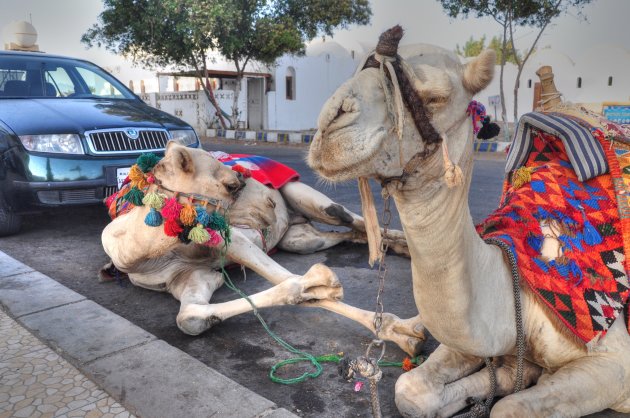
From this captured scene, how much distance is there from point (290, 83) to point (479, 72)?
2780cm

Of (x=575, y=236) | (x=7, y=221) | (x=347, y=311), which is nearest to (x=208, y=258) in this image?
(x=347, y=311)

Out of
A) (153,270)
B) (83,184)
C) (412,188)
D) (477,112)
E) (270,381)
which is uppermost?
(477,112)

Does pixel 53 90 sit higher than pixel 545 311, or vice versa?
pixel 53 90

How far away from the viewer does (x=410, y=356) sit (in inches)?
126

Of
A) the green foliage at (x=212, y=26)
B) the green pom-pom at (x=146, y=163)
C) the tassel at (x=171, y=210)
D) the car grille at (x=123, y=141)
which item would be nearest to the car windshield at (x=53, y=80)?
the car grille at (x=123, y=141)

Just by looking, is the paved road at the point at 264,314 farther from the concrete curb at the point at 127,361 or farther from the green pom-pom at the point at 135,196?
the green pom-pom at the point at 135,196

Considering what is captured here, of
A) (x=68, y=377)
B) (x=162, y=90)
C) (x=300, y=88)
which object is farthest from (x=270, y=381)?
(x=162, y=90)

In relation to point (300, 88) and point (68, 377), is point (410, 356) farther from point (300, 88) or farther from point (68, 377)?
point (300, 88)

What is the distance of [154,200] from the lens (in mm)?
3311

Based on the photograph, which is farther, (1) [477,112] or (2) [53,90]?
(2) [53,90]

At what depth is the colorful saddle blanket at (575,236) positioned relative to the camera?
2588 millimetres

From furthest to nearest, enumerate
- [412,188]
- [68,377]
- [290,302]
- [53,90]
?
[53,90] < [290,302] < [68,377] < [412,188]

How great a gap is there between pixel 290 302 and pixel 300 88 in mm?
26365

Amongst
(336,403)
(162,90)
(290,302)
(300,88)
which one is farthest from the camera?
(162,90)
